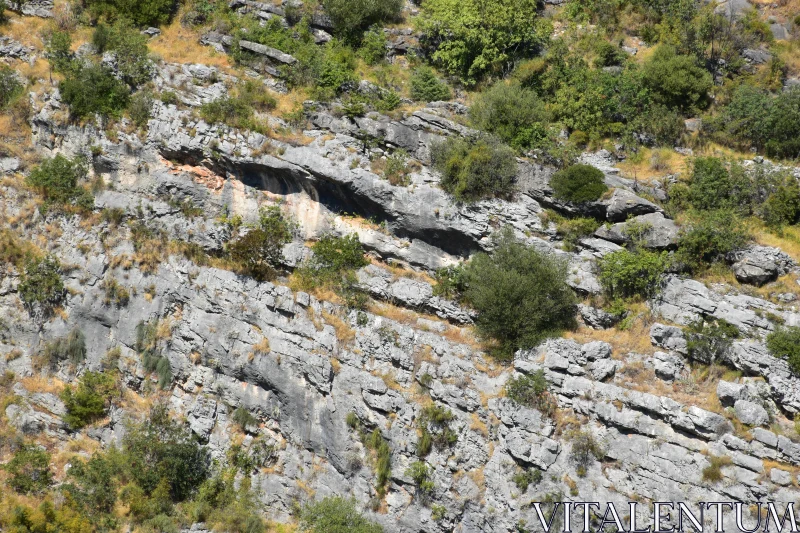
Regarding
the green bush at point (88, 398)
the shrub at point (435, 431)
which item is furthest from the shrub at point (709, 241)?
the green bush at point (88, 398)

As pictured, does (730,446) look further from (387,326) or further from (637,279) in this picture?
(387,326)

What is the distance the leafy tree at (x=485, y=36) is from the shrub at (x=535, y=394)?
13.0m

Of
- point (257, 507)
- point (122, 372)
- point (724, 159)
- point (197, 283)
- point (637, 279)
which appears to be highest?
point (724, 159)

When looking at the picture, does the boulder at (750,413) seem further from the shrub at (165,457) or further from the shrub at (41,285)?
the shrub at (41,285)

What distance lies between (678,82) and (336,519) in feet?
60.5

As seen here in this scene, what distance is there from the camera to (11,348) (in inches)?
864

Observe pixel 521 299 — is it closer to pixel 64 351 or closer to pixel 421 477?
pixel 421 477

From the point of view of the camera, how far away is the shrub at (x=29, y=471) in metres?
19.6

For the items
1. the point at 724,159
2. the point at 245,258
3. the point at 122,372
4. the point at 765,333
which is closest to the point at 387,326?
the point at 245,258

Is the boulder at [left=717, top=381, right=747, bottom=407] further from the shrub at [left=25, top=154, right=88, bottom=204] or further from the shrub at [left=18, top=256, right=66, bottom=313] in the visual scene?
the shrub at [left=25, top=154, right=88, bottom=204]

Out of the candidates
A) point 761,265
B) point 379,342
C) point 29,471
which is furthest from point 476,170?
point 29,471

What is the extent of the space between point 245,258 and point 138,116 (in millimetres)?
6542

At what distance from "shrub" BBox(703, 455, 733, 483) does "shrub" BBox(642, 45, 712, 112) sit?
526 inches

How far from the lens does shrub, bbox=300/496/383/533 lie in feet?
61.0
